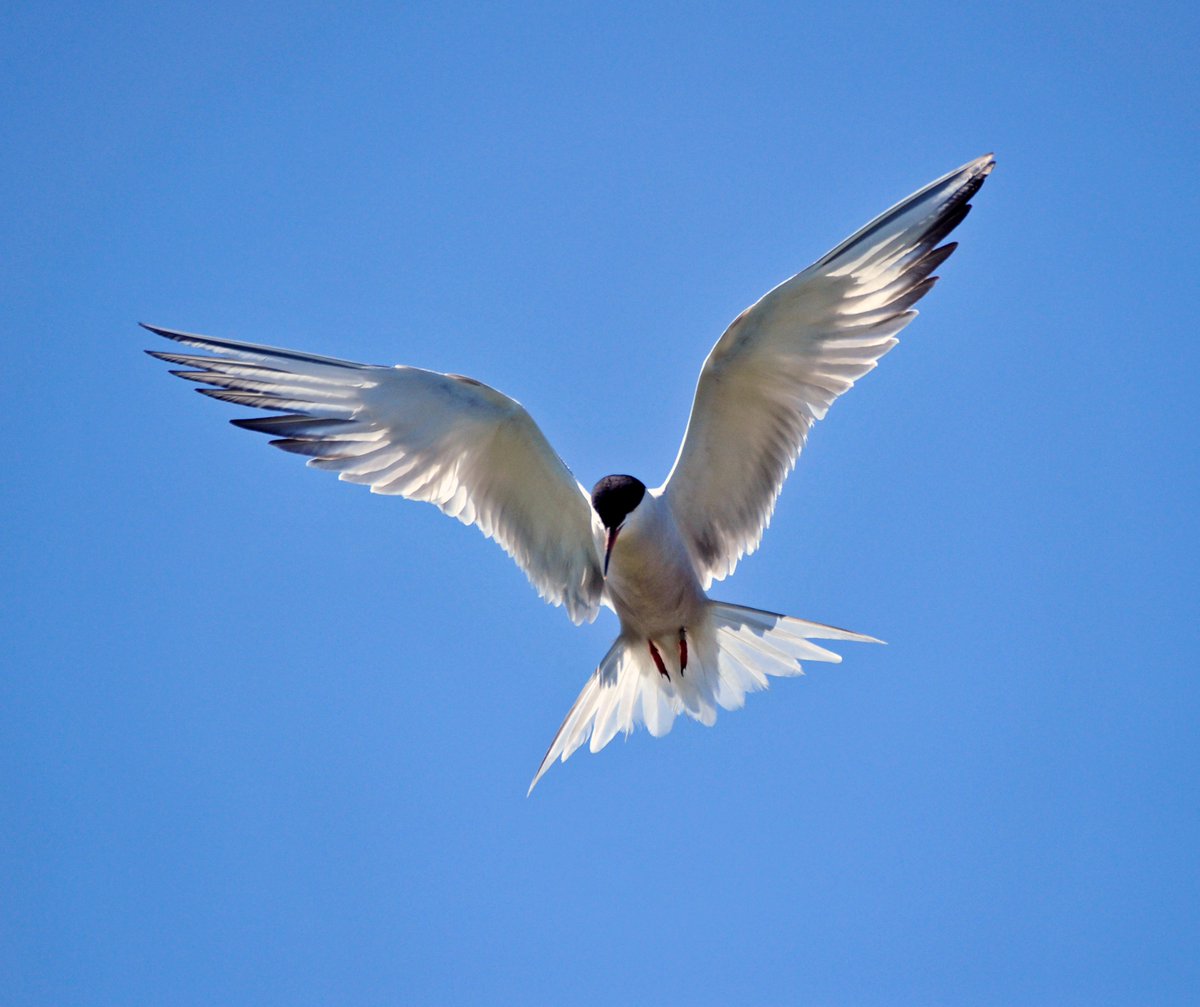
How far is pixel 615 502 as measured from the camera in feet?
19.9

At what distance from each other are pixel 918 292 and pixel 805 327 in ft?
1.87

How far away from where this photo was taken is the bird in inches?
235

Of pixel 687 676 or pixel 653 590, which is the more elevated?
pixel 653 590

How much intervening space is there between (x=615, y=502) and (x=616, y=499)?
0.05 feet

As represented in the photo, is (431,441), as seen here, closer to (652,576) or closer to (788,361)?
(652,576)

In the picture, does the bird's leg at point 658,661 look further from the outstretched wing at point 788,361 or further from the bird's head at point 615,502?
the bird's head at point 615,502

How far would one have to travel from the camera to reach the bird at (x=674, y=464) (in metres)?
5.98

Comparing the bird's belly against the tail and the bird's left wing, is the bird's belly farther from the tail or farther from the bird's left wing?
the bird's left wing

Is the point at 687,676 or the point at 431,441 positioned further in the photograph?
the point at 687,676

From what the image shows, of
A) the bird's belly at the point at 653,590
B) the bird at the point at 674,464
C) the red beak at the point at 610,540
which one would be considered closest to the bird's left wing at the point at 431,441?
the bird at the point at 674,464

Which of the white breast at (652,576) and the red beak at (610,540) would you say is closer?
the red beak at (610,540)

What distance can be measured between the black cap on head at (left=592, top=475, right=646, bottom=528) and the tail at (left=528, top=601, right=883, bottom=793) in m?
0.84

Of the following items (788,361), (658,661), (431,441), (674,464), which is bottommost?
(658,661)

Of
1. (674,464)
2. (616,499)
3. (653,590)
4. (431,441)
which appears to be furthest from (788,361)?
(431,441)
